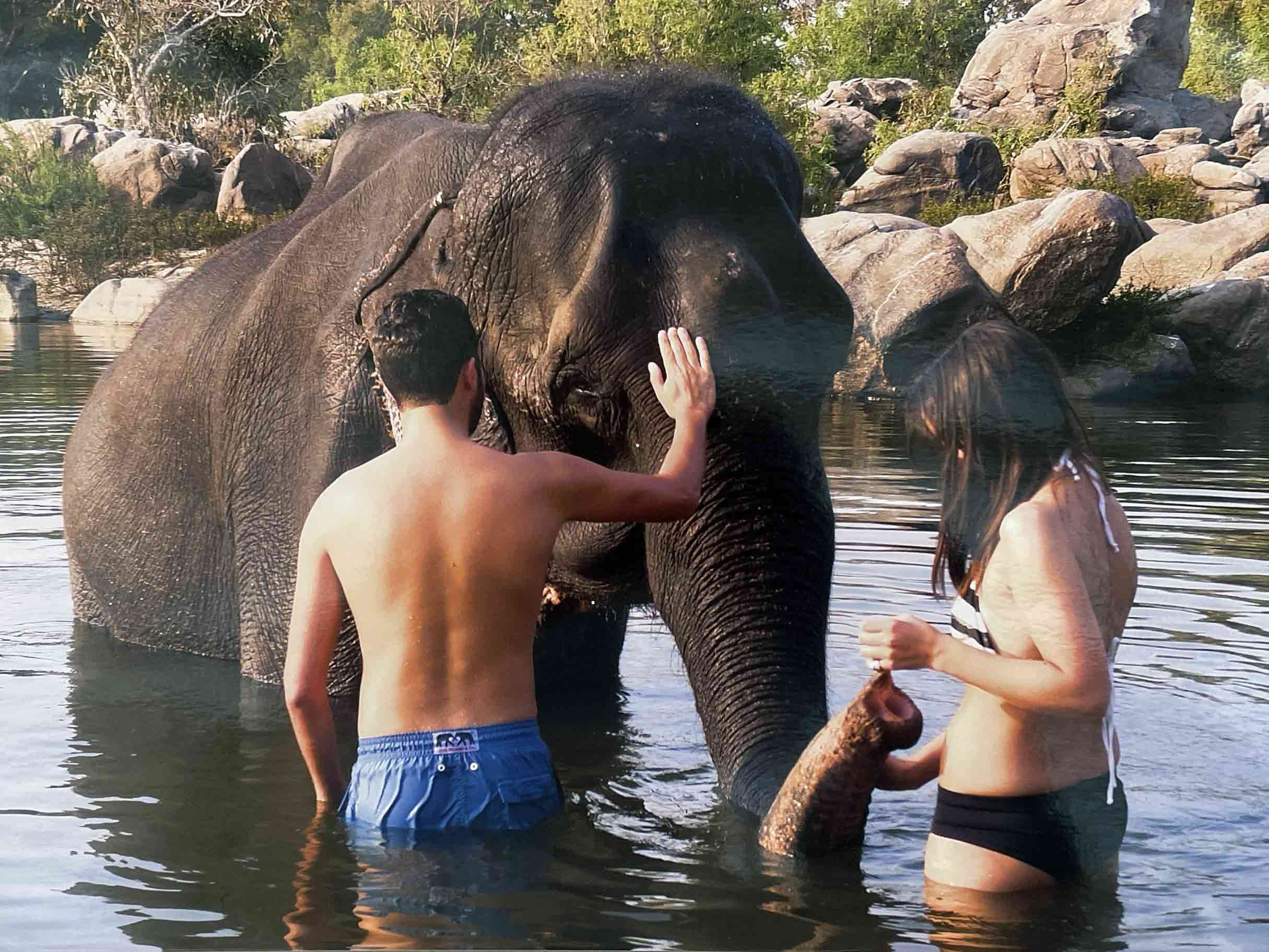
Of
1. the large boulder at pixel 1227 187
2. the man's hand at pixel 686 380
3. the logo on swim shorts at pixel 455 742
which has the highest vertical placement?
the large boulder at pixel 1227 187

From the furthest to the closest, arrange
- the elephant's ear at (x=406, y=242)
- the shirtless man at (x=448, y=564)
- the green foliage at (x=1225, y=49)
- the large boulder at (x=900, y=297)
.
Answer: the green foliage at (x=1225, y=49) → the large boulder at (x=900, y=297) → the elephant's ear at (x=406, y=242) → the shirtless man at (x=448, y=564)

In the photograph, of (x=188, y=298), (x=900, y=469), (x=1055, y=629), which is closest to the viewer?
(x=1055, y=629)

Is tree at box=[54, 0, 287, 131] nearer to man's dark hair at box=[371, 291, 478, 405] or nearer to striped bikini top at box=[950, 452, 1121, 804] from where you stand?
man's dark hair at box=[371, 291, 478, 405]

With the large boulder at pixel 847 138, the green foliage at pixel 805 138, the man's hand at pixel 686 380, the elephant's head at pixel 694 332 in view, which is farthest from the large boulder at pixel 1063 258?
the large boulder at pixel 847 138

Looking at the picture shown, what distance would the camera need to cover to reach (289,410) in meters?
5.29

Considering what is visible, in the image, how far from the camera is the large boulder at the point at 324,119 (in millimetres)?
44438

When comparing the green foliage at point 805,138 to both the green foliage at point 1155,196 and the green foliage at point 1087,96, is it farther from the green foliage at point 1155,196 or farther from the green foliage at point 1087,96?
the green foliage at point 1155,196

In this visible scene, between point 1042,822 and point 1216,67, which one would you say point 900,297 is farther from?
point 1216,67

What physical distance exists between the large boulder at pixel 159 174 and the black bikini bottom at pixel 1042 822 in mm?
33547

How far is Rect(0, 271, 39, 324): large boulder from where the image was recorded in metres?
29.8

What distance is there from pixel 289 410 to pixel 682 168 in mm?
1691

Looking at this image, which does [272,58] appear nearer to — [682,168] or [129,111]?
[129,111]

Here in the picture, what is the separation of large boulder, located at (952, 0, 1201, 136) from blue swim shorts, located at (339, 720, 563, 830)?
111ft

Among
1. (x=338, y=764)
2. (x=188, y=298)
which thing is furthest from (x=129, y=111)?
(x=338, y=764)
